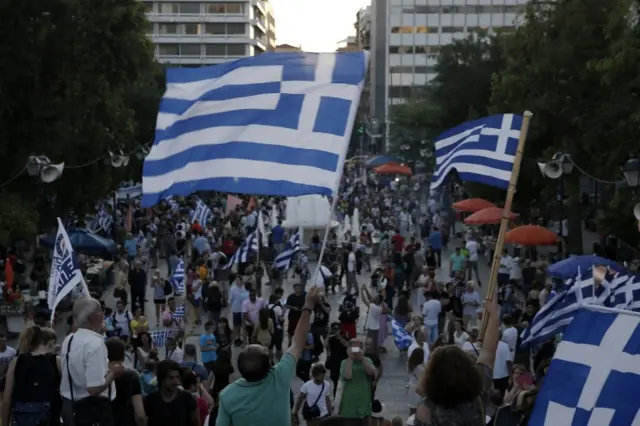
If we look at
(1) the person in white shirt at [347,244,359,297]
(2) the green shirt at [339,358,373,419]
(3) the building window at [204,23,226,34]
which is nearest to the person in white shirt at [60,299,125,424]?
(2) the green shirt at [339,358,373,419]

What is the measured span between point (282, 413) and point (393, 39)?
11704 cm

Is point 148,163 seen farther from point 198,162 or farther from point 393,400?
point 393,400

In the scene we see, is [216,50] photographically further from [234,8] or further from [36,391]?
[36,391]

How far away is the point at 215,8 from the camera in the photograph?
127 m

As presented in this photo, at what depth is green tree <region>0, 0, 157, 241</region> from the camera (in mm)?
32156

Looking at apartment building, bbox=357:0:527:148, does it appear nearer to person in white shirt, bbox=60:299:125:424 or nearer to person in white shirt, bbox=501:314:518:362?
person in white shirt, bbox=501:314:518:362

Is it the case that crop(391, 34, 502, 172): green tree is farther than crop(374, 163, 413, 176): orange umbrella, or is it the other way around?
crop(374, 163, 413, 176): orange umbrella

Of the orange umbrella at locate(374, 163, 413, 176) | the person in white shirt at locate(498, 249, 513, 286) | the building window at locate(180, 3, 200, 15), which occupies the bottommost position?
the orange umbrella at locate(374, 163, 413, 176)

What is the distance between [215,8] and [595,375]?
124133 millimetres

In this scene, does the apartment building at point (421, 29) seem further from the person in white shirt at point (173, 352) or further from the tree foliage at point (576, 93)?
the person in white shirt at point (173, 352)

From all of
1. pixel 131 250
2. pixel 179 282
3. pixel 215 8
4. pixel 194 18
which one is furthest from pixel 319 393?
pixel 215 8

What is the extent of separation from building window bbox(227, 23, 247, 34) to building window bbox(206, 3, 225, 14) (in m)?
1.67

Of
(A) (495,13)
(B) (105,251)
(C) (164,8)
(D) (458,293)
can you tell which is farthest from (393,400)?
(C) (164,8)

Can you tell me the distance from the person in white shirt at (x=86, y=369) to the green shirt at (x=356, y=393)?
15.6ft
